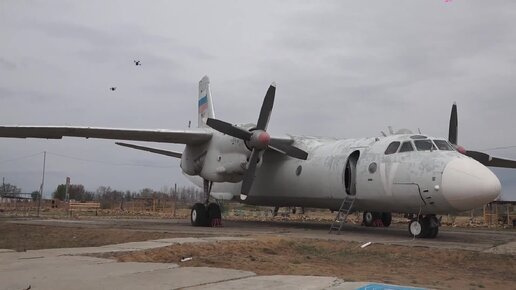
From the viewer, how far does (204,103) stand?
26.8m

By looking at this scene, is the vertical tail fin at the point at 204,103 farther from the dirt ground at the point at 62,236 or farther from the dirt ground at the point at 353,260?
the dirt ground at the point at 353,260

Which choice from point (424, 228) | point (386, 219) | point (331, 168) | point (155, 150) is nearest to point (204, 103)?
point (155, 150)

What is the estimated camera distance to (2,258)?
8.75 m

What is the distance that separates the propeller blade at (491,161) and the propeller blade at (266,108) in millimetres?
8666

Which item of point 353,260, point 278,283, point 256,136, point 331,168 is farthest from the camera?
point 256,136

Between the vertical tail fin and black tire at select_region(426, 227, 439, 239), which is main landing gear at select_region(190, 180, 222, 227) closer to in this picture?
the vertical tail fin

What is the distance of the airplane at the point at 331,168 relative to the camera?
1488 cm

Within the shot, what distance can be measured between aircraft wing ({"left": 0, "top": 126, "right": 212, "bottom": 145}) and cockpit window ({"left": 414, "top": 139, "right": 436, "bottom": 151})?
9597mm

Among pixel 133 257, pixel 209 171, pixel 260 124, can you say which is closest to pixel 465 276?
pixel 133 257

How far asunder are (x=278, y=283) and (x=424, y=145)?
1094 cm

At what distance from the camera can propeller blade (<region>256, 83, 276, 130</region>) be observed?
20203 millimetres

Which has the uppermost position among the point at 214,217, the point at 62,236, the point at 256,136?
the point at 256,136

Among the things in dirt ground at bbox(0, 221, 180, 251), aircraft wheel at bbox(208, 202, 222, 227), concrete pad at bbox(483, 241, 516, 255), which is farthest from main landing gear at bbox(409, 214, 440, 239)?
aircraft wheel at bbox(208, 202, 222, 227)

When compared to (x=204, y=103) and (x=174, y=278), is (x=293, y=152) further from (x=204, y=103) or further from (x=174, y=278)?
(x=174, y=278)
